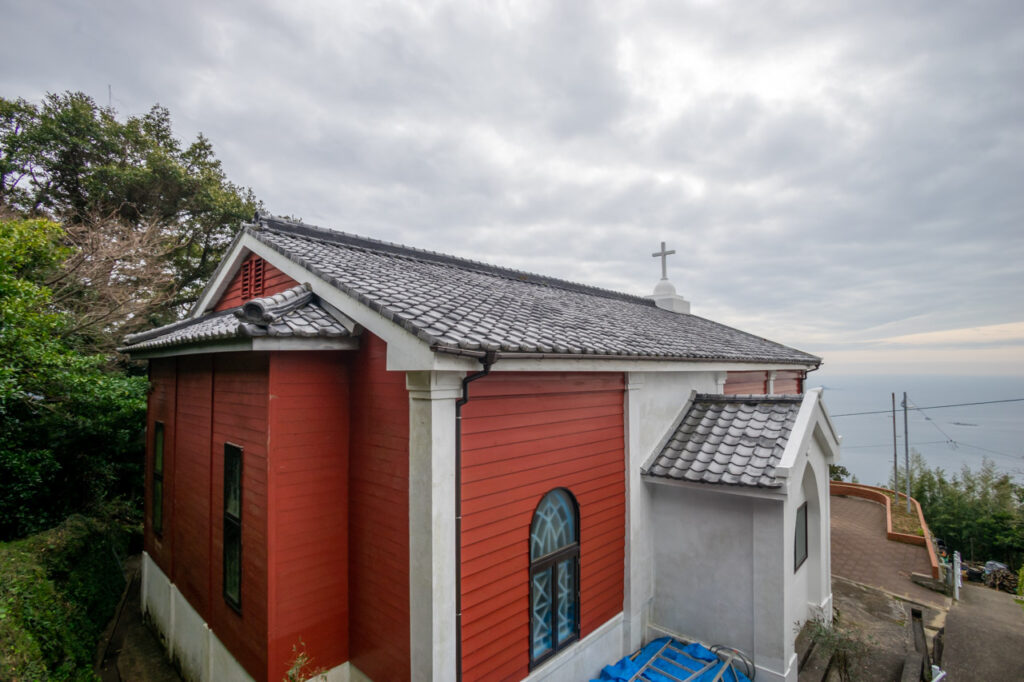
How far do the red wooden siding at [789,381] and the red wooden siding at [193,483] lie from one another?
41.0 ft

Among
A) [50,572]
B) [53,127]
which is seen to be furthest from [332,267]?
[53,127]

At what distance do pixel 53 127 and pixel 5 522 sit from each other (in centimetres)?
1208

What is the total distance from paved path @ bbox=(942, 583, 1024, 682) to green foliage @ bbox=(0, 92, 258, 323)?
63.5 feet

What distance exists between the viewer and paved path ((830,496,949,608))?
9795 mm

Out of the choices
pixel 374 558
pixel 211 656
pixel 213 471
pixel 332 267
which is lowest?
pixel 211 656

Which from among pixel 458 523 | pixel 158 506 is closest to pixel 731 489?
pixel 458 523

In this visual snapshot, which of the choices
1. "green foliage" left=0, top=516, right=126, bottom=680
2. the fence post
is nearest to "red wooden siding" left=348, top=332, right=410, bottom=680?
"green foliage" left=0, top=516, right=126, bottom=680

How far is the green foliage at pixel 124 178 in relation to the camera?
43.9ft

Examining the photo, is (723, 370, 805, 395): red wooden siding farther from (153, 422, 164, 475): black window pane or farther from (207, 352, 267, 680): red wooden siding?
(153, 422, 164, 475): black window pane

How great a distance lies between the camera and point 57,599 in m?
5.92

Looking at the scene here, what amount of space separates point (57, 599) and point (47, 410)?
18.0 feet

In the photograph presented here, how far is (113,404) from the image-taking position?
356 inches

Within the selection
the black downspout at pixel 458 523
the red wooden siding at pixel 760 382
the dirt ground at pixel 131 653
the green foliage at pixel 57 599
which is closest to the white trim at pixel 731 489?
the black downspout at pixel 458 523

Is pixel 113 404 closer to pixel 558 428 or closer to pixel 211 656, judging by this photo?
pixel 211 656
